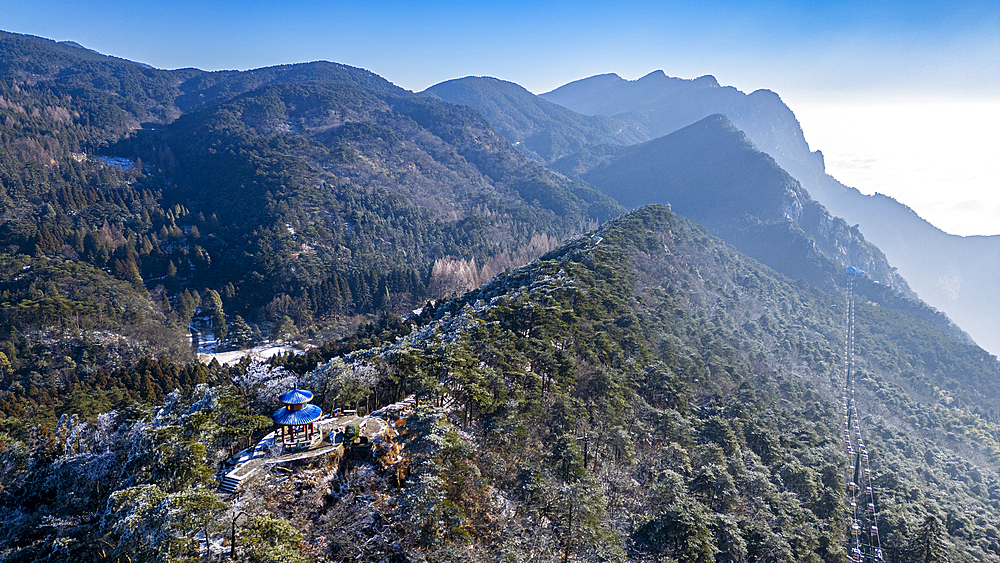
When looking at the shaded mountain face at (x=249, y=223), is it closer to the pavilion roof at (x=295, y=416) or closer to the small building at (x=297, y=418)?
the small building at (x=297, y=418)

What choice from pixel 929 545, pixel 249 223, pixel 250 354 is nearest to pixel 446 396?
pixel 929 545

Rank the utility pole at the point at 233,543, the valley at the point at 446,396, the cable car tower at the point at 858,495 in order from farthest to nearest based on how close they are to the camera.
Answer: the cable car tower at the point at 858,495 → the valley at the point at 446,396 → the utility pole at the point at 233,543

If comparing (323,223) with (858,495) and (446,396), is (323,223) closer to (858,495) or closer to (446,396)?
(446,396)

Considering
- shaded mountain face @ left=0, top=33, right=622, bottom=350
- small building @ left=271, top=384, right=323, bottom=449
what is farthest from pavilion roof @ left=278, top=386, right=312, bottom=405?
shaded mountain face @ left=0, top=33, right=622, bottom=350

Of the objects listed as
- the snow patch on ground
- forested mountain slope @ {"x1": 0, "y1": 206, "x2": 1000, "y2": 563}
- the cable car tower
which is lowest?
the snow patch on ground

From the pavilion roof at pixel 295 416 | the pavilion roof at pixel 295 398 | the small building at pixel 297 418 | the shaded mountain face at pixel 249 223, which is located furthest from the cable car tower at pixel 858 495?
the shaded mountain face at pixel 249 223

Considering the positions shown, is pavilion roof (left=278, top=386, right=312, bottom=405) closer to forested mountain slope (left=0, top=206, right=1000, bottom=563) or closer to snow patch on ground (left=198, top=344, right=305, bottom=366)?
forested mountain slope (left=0, top=206, right=1000, bottom=563)

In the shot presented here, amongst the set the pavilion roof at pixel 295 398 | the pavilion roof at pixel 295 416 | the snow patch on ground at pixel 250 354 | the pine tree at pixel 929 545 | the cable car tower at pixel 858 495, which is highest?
the pavilion roof at pixel 295 398
